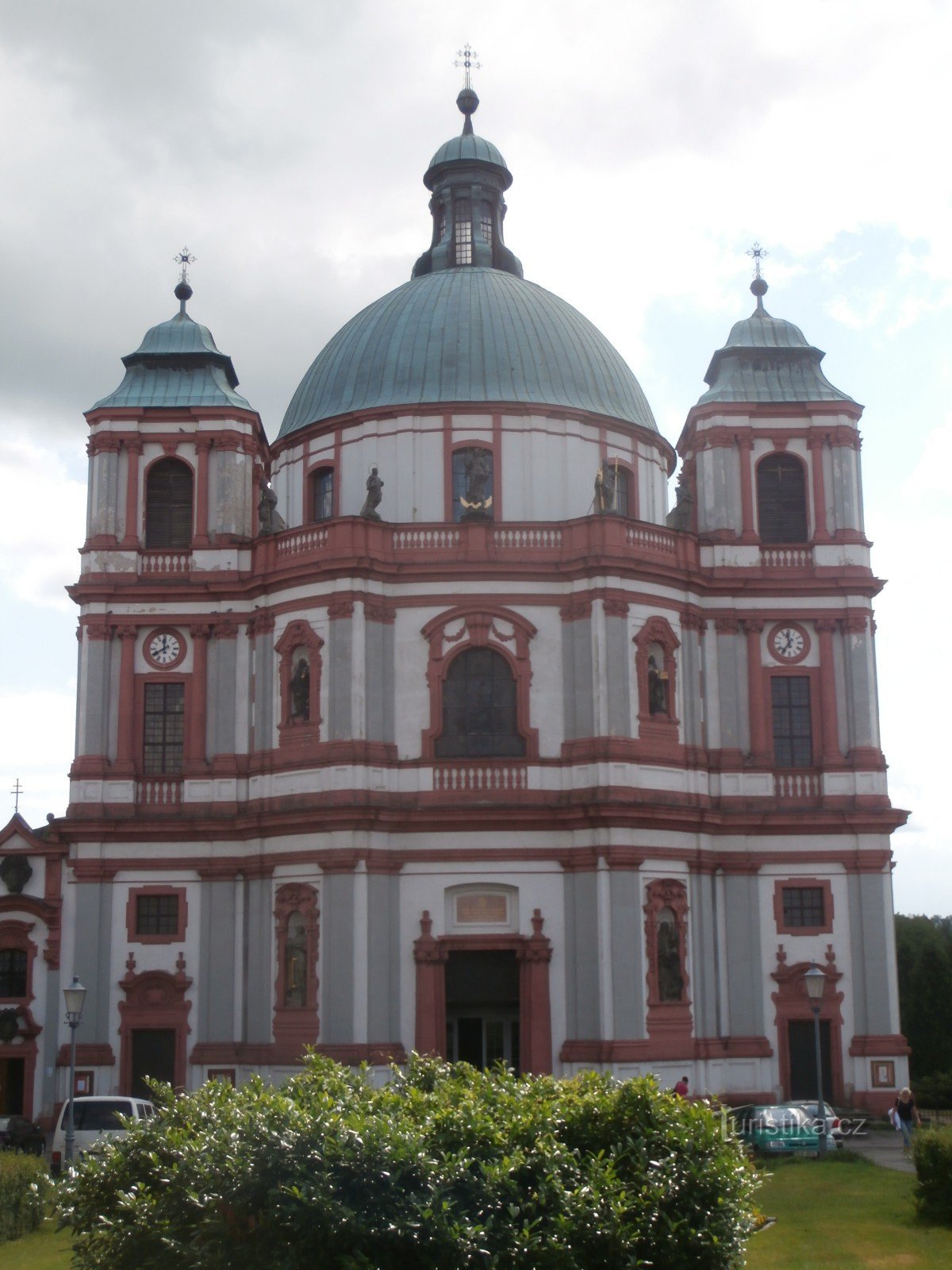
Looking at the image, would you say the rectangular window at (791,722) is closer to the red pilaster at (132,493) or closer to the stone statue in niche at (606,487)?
the stone statue in niche at (606,487)

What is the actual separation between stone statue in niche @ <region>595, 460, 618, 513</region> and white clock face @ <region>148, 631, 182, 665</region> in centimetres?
1225

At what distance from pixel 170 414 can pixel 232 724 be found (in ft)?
30.6

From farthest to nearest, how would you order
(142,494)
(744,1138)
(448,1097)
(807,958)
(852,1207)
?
(142,494), (807,958), (744,1138), (852,1207), (448,1097)

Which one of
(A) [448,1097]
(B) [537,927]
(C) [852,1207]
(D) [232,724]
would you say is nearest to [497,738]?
(B) [537,927]

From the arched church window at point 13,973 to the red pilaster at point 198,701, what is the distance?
23.3 feet

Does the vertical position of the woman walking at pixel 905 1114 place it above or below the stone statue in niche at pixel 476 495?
below

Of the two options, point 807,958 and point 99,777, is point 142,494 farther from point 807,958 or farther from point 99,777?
point 807,958

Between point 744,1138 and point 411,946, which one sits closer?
point 744,1138

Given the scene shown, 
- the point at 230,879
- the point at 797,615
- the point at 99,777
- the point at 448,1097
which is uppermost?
the point at 797,615

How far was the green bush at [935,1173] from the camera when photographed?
74.7 feet

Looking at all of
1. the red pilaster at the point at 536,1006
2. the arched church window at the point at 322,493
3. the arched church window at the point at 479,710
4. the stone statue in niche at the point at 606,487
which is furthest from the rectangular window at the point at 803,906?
the arched church window at the point at 322,493

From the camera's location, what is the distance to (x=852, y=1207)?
24.7 m

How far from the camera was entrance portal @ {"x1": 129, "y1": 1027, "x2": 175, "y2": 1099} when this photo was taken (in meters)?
39.9

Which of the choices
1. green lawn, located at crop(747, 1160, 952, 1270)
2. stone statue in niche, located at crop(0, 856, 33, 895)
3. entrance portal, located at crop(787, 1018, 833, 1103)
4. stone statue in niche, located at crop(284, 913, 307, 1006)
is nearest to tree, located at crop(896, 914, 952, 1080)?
entrance portal, located at crop(787, 1018, 833, 1103)
